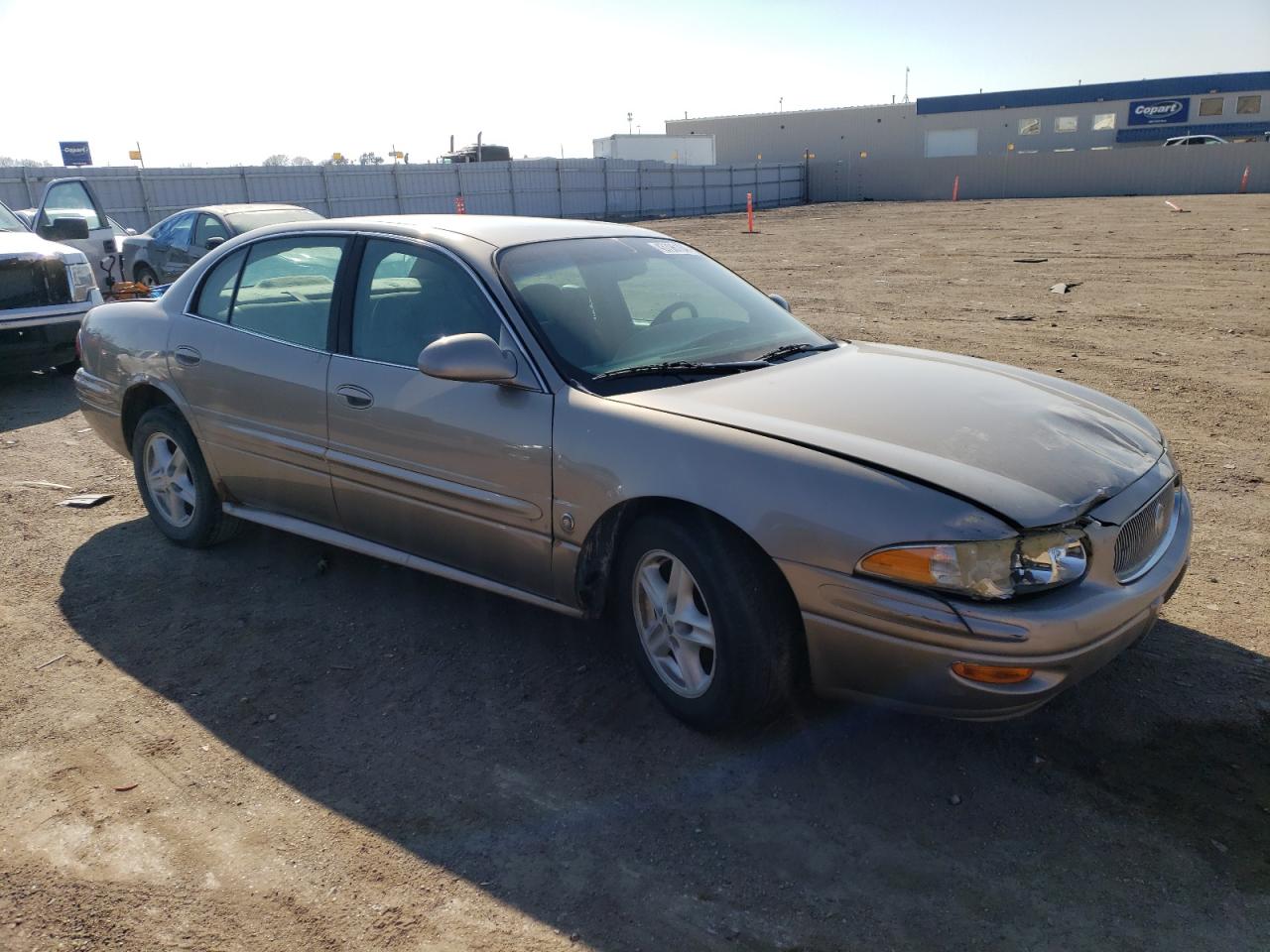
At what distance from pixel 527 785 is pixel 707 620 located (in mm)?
779

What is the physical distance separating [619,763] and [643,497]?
0.88 m

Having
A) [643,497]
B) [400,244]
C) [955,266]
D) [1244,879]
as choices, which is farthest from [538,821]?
[955,266]

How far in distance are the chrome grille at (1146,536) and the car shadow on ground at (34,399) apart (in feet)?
26.9

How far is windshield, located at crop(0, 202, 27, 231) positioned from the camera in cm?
1030

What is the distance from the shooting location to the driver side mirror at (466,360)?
11.4 ft

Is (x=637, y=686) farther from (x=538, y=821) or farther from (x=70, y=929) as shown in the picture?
(x=70, y=929)

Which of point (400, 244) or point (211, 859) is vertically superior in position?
point (400, 244)

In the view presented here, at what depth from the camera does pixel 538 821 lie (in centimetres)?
296

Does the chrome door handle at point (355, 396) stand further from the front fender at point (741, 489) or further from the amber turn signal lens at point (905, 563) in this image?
the amber turn signal lens at point (905, 563)

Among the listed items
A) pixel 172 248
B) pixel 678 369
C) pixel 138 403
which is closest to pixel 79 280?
pixel 172 248

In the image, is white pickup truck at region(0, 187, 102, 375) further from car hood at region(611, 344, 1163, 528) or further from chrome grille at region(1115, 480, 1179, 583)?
chrome grille at region(1115, 480, 1179, 583)

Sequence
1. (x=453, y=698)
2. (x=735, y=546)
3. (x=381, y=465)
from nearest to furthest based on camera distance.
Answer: (x=735, y=546), (x=453, y=698), (x=381, y=465)

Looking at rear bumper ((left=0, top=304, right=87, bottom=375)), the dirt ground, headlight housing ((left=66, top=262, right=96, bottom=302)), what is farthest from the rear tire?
headlight housing ((left=66, top=262, right=96, bottom=302))

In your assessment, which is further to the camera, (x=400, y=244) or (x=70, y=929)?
(x=400, y=244)
